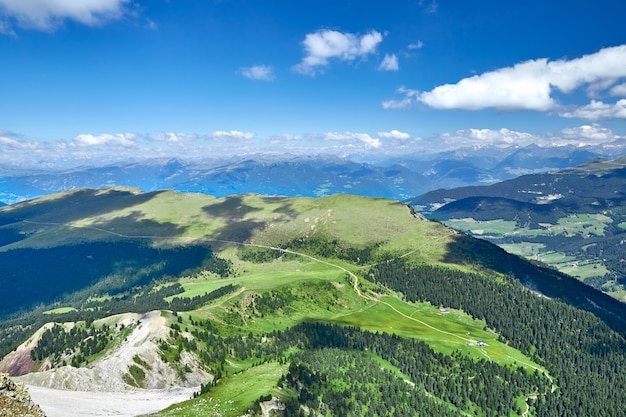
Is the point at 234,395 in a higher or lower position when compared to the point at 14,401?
lower

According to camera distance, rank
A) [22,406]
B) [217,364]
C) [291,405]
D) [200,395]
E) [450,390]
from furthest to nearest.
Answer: [450,390] < [217,364] < [200,395] < [291,405] < [22,406]

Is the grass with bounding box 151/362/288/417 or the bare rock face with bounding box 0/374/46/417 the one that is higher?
the bare rock face with bounding box 0/374/46/417

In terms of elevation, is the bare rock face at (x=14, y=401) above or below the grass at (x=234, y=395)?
above

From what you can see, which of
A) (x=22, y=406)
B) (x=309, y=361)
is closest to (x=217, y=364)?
(x=309, y=361)

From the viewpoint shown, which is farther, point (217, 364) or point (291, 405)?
point (217, 364)

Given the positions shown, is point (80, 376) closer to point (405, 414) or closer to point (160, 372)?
point (160, 372)

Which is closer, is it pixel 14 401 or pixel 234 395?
pixel 14 401

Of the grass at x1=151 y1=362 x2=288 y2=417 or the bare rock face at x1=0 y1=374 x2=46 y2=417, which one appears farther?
the grass at x1=151 y1=362 x2=288 y2=417

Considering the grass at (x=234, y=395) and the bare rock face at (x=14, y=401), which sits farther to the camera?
the grass at (x=234, y=395)
